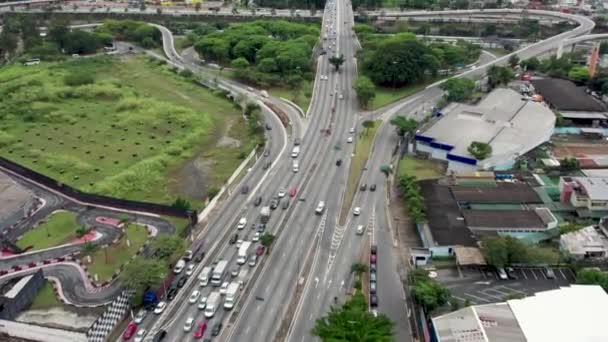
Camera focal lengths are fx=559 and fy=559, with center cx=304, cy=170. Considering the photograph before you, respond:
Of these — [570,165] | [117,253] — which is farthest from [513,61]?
[117,253]

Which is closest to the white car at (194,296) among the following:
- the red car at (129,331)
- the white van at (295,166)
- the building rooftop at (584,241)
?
the red car at (129,331)

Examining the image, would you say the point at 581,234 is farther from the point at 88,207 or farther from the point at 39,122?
the point at 39,122

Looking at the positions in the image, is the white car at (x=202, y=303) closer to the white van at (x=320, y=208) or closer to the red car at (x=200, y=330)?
the red car at (x=200, y=330)

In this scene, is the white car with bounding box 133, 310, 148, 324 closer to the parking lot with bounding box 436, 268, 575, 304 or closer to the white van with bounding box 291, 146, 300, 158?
the parking lot with bounding box 436, 268, 575, 304

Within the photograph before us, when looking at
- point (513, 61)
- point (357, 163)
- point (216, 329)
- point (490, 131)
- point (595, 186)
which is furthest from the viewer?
point (513, 61)

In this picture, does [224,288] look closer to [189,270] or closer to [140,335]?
[189,270]

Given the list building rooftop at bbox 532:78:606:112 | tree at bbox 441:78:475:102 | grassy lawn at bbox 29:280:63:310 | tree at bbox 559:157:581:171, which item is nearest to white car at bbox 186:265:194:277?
grassy lawn at bbox 29:280:63:310

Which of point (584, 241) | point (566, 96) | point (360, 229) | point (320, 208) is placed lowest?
point (360, 229)
